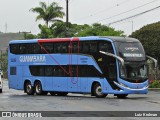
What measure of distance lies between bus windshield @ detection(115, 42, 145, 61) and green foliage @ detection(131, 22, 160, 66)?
19.2m

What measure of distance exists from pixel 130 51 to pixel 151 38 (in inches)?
819

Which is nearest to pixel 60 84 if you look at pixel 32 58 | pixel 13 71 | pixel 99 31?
pixel 32 58

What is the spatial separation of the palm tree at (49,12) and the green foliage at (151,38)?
77.3 feet

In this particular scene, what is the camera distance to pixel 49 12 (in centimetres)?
7344

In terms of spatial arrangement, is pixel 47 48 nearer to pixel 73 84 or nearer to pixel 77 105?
pixel 73 84

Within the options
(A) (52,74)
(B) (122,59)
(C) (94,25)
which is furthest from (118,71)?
(C) (94,25)

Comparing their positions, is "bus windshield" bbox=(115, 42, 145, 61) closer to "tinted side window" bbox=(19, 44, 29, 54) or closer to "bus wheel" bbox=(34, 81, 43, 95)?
"bus wheel" bbox=(34, 81, 43, 95)

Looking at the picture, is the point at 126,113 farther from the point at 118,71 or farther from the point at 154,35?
the point at 154,35

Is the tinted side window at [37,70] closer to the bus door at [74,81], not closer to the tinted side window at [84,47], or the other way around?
the bus door at [74,81]

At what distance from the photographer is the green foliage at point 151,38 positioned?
4995 centimetres

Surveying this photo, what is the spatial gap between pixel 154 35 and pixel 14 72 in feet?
60.2

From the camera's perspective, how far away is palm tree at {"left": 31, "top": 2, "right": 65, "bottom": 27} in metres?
73.5

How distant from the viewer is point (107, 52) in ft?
99.4

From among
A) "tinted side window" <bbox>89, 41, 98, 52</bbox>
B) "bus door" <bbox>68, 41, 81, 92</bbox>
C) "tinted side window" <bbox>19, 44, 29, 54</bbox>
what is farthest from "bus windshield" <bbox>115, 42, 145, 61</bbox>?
"tinted side window" <bbox>19, 44, 29, 54</bbox>
